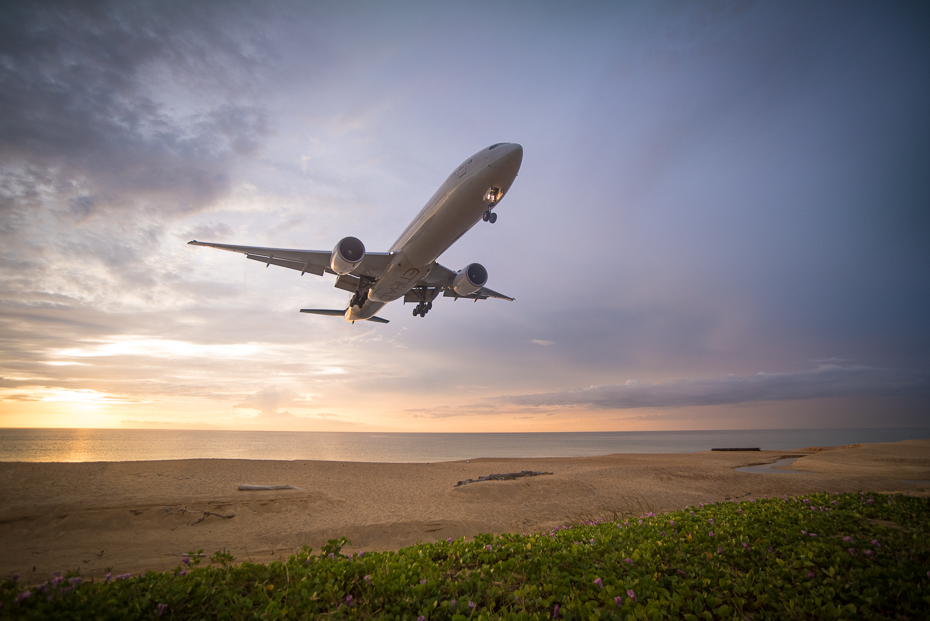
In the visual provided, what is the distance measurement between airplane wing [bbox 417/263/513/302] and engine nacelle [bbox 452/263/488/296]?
100cm

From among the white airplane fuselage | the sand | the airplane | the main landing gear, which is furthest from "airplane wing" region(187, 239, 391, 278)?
the sand

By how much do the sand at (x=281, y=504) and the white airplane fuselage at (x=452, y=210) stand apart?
378 inches

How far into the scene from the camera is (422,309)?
22.6m

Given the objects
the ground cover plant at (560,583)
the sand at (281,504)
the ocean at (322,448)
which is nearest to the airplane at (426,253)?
the sand at (281,504)

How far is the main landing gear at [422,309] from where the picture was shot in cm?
2244

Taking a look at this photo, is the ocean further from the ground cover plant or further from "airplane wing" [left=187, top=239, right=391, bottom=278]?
the ground cover plant

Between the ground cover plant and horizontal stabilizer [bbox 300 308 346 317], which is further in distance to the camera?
horizontal stabilizer [bbox 300 308 346 317]

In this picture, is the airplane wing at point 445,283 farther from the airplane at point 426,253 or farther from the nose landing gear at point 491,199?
the nose landing gear at point 491,199

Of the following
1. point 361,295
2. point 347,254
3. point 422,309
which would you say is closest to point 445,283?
point 422,309

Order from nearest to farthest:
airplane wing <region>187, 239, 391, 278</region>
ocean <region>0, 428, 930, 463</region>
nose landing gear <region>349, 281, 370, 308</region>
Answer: airplane wing <region>187, 239, 391, 278</region>
nose landing gear <region>349, 281, 370, 308</region>
ocean <region>0, 428, 930, 463</region>

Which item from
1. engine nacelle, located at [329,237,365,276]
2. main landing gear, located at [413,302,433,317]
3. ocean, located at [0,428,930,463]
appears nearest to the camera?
engine nacelle, located at [329,237,365,276]

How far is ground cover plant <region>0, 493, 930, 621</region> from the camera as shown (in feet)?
10.6

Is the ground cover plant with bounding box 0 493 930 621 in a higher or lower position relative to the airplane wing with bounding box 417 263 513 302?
lower

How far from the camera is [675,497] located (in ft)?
45.9
